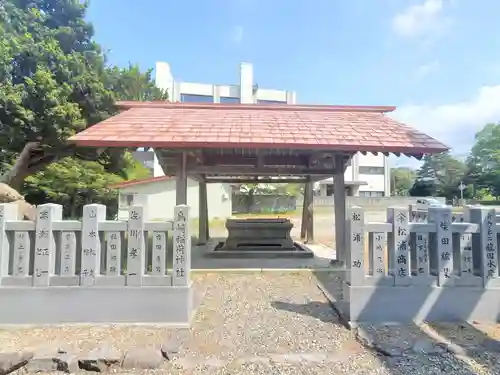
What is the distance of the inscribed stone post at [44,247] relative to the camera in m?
3.98

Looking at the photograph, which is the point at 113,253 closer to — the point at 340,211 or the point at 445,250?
the point at 445,250

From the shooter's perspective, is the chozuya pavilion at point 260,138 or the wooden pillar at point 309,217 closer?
the chozuya pavilion at point 260,138

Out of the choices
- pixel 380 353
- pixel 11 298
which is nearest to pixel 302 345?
pixel 380 353

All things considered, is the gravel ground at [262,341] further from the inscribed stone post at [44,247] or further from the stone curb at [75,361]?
the inscribed stone post at [44,247]

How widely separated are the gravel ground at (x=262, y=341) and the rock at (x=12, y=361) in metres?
0.35

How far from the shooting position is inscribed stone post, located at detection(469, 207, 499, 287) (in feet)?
13.6

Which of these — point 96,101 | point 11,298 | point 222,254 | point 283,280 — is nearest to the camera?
point 11,298

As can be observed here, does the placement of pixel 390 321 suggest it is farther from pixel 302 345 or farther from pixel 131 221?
pixel 131 221

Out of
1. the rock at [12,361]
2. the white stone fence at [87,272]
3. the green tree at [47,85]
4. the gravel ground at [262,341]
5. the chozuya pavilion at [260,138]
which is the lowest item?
the gravel ground at [262,341]

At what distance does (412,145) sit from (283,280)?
3628 mm

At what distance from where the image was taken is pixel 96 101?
477 inches

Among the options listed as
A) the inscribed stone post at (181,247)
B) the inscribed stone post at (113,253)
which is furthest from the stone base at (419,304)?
the inscribed stone post at (113,253)

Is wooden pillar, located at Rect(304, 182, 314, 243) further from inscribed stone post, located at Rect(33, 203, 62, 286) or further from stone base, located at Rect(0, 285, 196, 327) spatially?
inscribed stone post, located at Rect(33, 203, 62, 286)

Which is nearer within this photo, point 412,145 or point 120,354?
point 120,354
